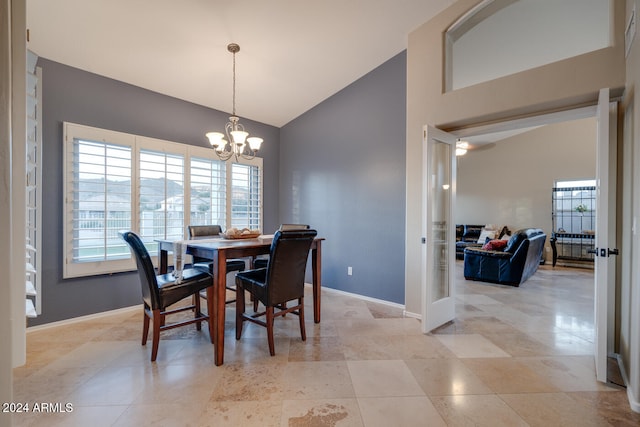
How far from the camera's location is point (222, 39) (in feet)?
9.39

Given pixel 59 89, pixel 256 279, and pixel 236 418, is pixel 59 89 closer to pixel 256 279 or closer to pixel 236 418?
pixel 256 279

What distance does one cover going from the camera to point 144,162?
3.40m

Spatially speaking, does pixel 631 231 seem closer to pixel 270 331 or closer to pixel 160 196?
pixel 270 331

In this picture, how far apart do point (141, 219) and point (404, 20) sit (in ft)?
12.3

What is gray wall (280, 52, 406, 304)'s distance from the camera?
3605 mm

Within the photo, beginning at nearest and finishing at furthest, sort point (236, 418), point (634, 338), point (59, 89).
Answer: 1. point (236, 418)
2. point (634, 338)
3. point (59, 89)

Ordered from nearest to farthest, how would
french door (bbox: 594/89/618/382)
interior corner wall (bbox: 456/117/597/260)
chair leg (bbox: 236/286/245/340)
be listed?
french door (bbox: 594/89/618/382), chair leg (bbox: 236/286/245/340), interior corner wall (bbox: 456/117/597/260)

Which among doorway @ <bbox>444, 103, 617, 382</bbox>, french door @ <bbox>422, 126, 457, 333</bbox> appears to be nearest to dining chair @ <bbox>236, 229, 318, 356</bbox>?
french door @ <bbox>422, 126, 457, 333</bbox>

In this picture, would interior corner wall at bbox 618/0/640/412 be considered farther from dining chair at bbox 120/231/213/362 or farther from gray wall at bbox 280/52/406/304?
dining chair at bbox 120/231/213/362

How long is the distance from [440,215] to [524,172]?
19.1ft

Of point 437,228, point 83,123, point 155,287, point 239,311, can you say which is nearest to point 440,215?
point 437,228

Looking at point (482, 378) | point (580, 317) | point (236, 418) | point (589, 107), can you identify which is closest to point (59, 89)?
point (236, 418)

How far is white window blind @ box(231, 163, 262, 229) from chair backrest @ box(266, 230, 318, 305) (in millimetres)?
2189

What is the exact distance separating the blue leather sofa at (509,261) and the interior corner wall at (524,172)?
2378 millimetres
